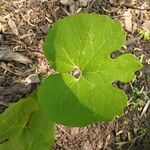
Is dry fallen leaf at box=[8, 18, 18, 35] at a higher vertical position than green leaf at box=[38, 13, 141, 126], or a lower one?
lower

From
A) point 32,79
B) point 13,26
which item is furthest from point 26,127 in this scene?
point 13,26

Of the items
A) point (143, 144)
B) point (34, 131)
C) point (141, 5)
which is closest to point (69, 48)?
point (34, 131)

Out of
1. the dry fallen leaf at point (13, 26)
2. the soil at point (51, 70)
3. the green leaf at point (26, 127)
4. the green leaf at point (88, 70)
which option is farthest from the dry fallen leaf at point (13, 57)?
the green leaf at point (88, 70)

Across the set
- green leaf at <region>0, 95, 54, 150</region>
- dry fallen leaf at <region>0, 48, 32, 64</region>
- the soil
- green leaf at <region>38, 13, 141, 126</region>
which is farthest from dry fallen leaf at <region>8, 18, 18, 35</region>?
green leaf at <region>38, 13, 141, 126</region>

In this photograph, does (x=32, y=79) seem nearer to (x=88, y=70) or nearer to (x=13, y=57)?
(x=13, y=57)

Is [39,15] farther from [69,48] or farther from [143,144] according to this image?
[143,144]

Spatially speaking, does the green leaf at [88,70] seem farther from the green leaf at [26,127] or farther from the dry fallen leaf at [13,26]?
the dry fallen leaf at [13,26]

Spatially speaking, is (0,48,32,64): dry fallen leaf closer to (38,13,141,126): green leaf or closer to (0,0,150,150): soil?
(0,0,150,150): soil
